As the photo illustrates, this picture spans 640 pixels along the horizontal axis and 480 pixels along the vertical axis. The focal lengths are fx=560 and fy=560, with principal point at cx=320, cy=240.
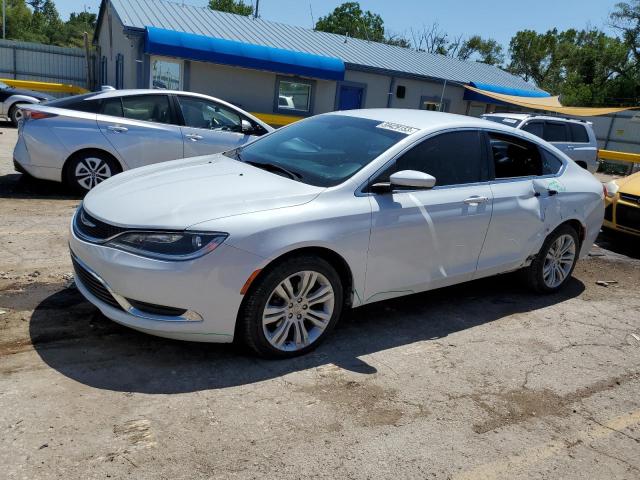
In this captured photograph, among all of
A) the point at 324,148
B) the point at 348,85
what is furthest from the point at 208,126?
the point at 348,85

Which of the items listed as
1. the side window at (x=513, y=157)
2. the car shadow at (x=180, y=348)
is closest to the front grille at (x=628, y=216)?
the side window at (x=513, y=157)

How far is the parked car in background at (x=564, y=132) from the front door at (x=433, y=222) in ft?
29.4

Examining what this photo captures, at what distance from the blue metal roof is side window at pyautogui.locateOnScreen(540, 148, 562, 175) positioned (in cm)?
1473

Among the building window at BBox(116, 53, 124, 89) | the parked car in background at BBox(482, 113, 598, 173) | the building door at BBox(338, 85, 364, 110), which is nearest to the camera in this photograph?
the parked car in background at BBox(482, 113, 598, 173)

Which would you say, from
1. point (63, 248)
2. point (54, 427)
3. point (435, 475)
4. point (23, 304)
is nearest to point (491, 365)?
point (435, 475)

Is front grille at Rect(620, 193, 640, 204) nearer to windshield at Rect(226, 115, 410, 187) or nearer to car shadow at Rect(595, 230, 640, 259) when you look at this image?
car shadow at Rect(595, 230, 640, 259)

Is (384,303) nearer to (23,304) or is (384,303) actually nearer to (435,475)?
(435,475)

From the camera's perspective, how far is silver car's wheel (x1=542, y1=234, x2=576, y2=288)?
5.50m

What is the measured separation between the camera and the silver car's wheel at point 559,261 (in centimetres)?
550

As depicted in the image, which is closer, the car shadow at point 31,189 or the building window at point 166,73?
the car shadow at point 31,189

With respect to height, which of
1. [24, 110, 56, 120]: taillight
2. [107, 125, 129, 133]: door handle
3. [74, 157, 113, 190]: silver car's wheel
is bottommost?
[74, 157, 113, 190]: silver car's wheel

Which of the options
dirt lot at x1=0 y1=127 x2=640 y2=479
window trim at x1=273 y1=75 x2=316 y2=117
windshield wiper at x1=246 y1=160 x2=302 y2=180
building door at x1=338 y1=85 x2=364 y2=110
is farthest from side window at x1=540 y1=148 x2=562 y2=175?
building door at x1=338 y1=85 x2=364 y2=110

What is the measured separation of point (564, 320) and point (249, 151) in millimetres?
3217

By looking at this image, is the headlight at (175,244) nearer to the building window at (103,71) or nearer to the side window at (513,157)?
the side window at (513,157)
